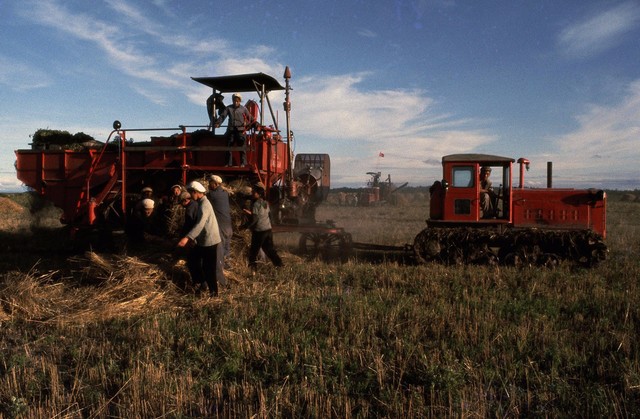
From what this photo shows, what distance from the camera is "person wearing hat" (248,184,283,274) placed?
28.9 feet

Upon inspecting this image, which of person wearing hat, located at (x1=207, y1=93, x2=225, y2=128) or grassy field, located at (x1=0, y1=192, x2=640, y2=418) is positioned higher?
person wearing hat, located at (x1=207, y1=93, x2=225, y2=128)

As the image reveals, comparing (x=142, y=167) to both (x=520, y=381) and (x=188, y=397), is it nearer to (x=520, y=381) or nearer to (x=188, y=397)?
(x=188, y=397)

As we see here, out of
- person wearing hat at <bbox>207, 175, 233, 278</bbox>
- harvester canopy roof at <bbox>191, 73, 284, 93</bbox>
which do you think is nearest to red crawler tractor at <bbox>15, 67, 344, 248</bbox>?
harvester canopy roof at <bbox>191, 73, 284, 93</bbox>

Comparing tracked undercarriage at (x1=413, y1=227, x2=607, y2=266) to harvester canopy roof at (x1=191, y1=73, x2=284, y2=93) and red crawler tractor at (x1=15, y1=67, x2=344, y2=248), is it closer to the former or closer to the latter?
red crawler tractor at (x1=15, y1=67, x2=344, y2=248)

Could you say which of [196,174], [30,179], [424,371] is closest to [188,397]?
[424,371]

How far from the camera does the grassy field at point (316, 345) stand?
374 centimetres

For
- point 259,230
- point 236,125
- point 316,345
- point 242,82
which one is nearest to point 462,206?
point 259,230

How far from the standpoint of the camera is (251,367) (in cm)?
440

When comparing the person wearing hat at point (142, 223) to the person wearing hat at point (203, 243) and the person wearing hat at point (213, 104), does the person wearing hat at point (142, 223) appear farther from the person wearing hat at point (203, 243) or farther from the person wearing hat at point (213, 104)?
the person wearing hat at point (203, 243)

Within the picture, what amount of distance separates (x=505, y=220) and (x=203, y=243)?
6431mm

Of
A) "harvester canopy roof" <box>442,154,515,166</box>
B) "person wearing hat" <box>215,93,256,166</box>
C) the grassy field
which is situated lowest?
the grassy field

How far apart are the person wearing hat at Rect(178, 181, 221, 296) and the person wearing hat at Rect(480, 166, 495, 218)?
6010mm

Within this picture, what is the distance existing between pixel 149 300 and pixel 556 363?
16.7 ft

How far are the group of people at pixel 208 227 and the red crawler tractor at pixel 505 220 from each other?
11.2ft
